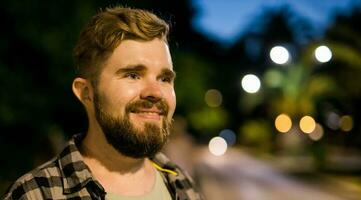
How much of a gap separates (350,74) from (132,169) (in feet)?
68.7

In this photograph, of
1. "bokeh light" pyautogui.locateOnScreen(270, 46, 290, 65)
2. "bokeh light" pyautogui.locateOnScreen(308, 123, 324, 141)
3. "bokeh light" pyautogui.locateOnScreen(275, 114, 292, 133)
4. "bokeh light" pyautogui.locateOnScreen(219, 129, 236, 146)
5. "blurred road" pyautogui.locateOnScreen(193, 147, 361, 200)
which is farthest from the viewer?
"bokeh light" pyautogui.locateOnScreen(219, 129, 236, 146)

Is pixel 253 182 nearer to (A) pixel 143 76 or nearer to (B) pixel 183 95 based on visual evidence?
(B) pixel 183 95

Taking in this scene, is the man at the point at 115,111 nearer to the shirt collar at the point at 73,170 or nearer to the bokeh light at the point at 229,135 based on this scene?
the shirt collar at the point at 73,170

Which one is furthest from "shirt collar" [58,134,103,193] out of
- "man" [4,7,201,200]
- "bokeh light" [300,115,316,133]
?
"bokeh light" [300,115,316,133]

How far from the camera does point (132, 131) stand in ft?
7.32

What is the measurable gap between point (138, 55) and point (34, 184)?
652 mm

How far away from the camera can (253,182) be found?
894 inches

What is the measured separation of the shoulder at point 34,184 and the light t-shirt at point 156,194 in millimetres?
230

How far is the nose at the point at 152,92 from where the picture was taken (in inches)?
88.8

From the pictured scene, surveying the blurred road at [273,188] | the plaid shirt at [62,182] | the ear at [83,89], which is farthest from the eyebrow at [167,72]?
the blurred road at [273,188]

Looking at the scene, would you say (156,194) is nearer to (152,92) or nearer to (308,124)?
(152,92)

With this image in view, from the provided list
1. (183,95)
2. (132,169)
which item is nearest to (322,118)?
(183,95)

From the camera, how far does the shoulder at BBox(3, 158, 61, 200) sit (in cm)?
212

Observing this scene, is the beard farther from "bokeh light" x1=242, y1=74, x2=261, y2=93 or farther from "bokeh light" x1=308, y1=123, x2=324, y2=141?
"bokeh light" x1=308, y1=123, x2=324, y2=141
